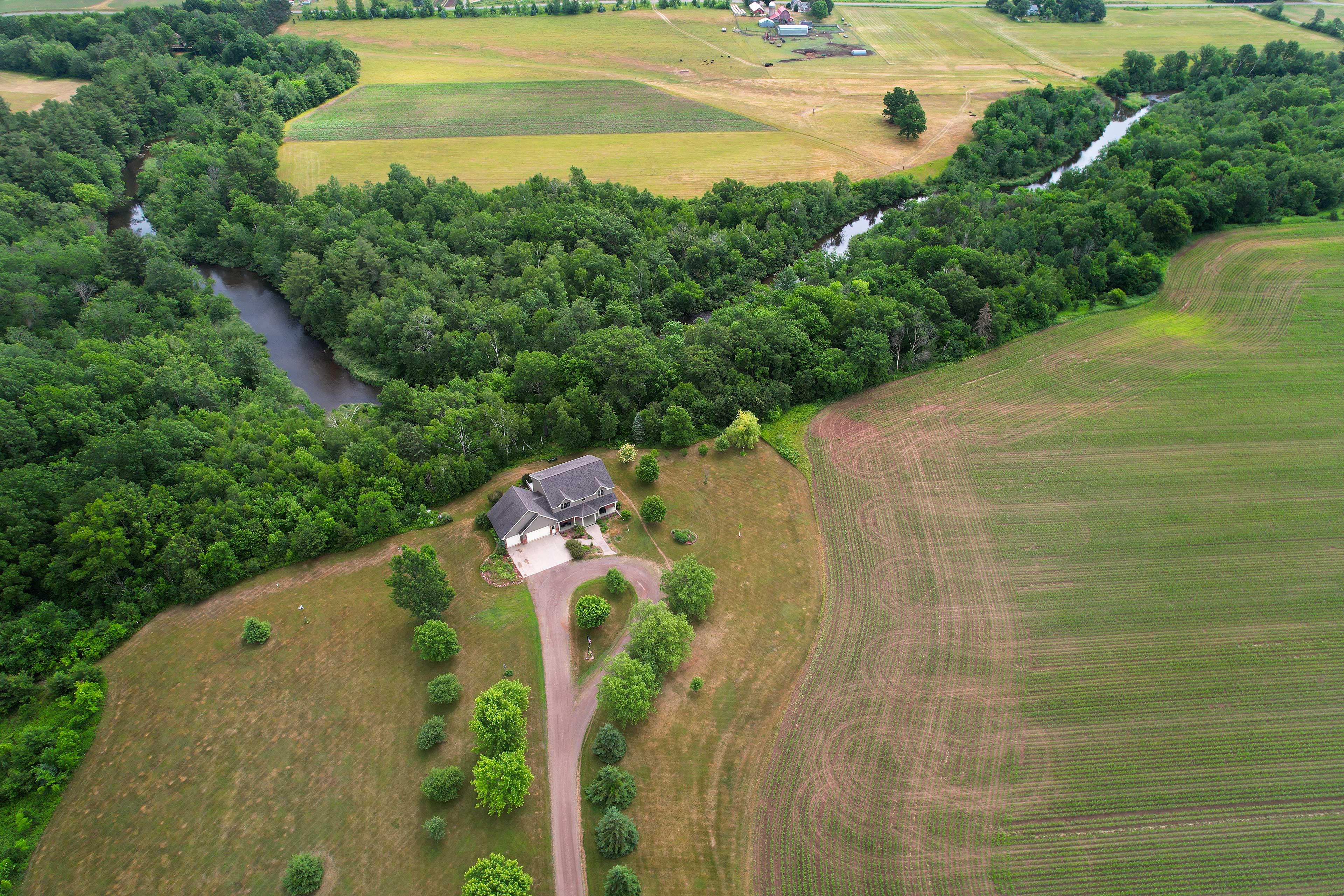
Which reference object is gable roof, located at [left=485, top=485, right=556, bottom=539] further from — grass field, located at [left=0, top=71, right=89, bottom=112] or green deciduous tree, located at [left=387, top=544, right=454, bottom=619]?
grass field, located at [left=0, top=71, right=89, bottom=112]

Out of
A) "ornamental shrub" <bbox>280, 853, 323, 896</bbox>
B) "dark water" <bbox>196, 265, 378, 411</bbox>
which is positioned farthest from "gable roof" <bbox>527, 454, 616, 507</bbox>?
"dark water" <bbox>196, 265, 378, 411</bbox>

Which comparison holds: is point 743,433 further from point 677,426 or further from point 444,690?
point 444,690

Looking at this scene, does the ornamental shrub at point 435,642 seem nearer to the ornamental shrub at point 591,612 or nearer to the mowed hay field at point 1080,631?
the ornamental shrub at point 591,612

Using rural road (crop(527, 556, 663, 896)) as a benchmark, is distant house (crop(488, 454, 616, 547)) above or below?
above

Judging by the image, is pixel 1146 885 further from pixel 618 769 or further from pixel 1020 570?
pixel 618 769

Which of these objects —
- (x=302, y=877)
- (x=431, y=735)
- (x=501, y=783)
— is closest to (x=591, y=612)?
(x=431, y=735)

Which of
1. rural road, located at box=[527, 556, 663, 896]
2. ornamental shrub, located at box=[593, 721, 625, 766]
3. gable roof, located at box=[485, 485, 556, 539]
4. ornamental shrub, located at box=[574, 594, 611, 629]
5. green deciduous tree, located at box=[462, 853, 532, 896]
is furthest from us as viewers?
gable roof, located at box=[485, 485, 556, 539]

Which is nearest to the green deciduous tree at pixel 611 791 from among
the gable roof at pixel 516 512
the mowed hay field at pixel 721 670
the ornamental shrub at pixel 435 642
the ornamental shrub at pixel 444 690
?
the mowed hay field at pixel 721 670
